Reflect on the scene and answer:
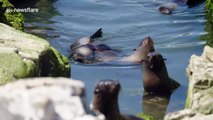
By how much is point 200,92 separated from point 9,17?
6.93 metres

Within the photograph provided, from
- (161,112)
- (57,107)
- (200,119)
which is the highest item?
(57,107)

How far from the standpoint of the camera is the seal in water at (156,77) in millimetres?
9883

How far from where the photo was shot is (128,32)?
46.3ft

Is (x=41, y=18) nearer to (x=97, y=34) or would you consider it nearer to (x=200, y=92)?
(x=97, y=34)

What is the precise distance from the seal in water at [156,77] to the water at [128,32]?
0.15 metres

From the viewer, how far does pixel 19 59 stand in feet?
24.3

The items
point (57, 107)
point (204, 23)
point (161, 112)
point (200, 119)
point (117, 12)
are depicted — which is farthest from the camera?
point (117, 12)

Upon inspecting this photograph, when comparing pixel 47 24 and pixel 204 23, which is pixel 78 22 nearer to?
pixel 47 24

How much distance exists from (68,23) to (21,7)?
7.29ft

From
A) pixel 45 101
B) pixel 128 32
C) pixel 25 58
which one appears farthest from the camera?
pixel 128 32

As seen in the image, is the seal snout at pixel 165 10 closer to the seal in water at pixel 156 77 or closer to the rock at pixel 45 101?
the seal in water at pixel 156 77

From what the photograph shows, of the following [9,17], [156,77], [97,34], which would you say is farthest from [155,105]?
[97,34]

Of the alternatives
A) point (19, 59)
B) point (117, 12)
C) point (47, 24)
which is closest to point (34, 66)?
point (19, 59)

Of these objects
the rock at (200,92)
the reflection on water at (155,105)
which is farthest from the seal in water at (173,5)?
the rock at (200,92)
